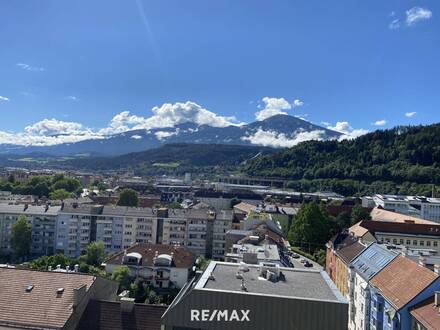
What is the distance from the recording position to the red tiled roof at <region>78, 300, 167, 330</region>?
25997 millimetres

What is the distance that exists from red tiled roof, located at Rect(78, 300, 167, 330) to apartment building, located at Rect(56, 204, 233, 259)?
60.2m

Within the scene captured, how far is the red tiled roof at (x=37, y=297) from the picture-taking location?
24.9 m

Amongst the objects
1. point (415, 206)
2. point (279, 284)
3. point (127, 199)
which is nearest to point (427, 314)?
point (279, 284)

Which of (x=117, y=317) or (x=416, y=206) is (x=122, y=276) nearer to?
(x=117, y=317)

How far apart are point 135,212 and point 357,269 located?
53216 mm

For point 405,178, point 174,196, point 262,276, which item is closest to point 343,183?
point 405,178

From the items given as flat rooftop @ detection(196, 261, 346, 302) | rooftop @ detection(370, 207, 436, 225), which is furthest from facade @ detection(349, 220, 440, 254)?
flat rooftop @ detection(196, 261, 346, 302)

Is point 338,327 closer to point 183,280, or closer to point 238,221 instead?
point 183,280

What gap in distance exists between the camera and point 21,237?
8200cm

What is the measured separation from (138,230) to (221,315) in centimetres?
6771

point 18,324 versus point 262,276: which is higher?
point 262,276

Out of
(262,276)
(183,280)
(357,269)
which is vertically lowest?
(183,280)

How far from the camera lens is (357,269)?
153 ft

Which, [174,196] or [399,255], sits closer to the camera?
[399,255]
